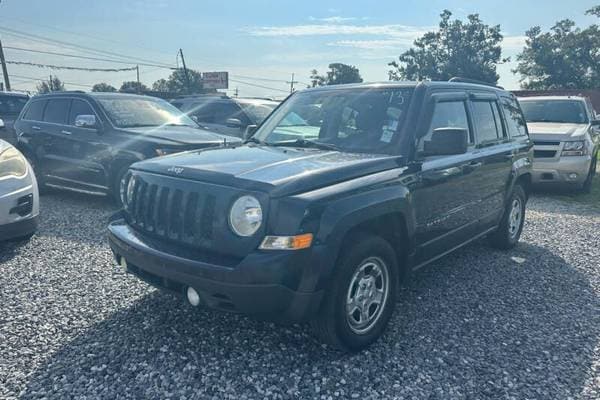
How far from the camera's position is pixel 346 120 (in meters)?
3.93

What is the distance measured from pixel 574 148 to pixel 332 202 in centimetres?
778

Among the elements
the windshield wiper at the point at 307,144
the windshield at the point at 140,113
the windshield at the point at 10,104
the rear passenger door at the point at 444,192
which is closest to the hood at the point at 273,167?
the windshield wiper at the point at 307,144

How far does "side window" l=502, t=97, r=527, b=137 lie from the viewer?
530cm

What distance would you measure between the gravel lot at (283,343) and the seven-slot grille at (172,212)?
79 centimetres

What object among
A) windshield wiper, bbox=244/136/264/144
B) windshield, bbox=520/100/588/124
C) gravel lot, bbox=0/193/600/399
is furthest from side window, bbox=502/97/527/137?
windshield, bbox=520/100/588/124

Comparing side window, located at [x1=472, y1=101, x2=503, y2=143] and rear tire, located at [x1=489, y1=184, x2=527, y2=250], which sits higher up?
side window, located at [x1=472, y1=101, x2=503, y2=143]

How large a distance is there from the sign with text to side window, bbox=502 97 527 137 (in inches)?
1772

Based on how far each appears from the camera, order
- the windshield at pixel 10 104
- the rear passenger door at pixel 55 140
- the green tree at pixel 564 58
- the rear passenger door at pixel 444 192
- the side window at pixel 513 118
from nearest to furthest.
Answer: the rear passenger door at pixel 444 192
the side window at pixel 513 118
the rear passenger door at pixel 55 140
the windshield at pixel 10 104
the green tree at pixel 564 58

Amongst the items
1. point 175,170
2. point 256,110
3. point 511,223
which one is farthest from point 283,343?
point 256,110

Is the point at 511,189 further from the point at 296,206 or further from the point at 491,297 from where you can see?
the point at 296,206

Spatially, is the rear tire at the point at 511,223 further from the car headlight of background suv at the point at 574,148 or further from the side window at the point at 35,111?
the side window at the point at 35,111

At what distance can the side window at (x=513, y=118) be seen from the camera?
5301 mm

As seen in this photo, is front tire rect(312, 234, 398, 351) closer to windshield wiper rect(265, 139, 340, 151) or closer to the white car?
windshield wiper rect(265, 139, 340, 151)

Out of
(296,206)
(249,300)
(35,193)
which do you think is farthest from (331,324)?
(35,193)
